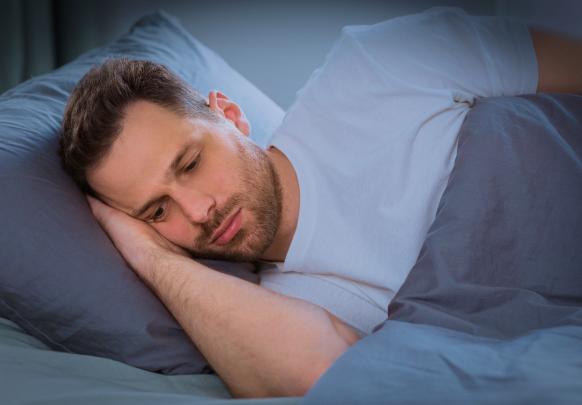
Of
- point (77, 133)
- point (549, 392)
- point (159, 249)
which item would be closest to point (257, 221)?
point (159, 249)

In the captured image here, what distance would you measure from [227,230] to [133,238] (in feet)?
0.66

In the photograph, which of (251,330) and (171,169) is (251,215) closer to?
(171,169)

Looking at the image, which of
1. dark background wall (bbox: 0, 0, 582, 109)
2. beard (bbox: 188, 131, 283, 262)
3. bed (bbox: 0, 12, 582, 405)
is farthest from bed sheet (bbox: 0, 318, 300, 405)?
dark background wall (bbox: 0, 0, 582, 109)

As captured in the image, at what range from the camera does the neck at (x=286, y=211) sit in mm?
1048

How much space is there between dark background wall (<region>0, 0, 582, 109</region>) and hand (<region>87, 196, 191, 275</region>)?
3.81ft

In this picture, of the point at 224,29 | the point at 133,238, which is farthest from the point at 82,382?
the point at 224,29

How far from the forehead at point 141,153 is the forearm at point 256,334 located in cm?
26

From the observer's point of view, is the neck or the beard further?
the neck

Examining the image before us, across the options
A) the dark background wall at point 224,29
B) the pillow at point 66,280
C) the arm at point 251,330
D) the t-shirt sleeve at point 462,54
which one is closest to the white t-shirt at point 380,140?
the t-shirt sleeve at point 462,54

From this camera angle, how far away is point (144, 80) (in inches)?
39.7

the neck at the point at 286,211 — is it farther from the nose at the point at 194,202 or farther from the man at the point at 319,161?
the nose at the point at 194,202

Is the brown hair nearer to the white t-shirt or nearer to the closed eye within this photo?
the closed eye

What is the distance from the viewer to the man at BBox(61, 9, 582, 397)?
0.87 m

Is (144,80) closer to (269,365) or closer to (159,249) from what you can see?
(159,249)
